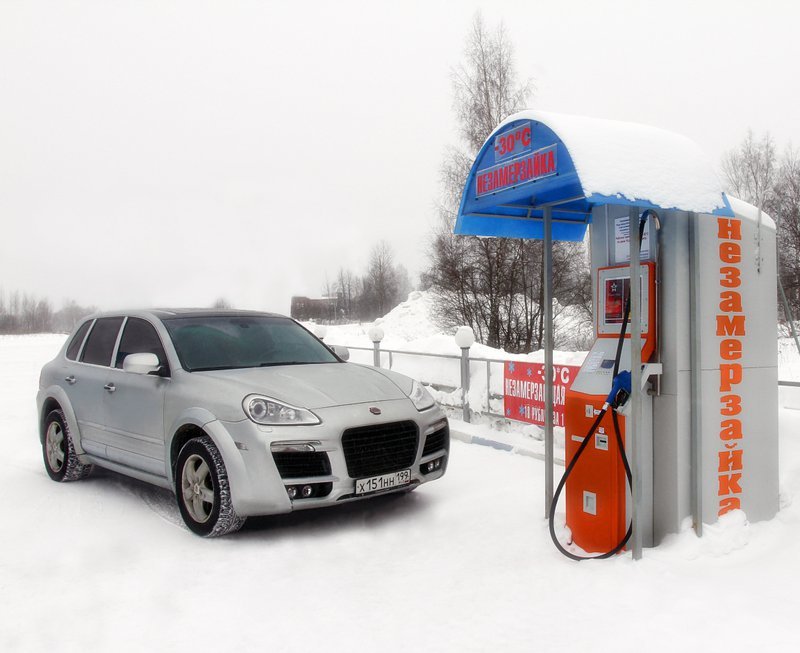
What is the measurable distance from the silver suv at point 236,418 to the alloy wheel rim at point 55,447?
0.03 m

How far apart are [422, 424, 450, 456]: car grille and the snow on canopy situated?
239 centimetres

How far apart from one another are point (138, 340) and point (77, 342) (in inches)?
53.1

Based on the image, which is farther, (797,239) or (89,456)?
(797,239)

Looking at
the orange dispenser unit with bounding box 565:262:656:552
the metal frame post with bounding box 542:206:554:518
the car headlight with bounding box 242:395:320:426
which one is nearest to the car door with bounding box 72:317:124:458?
the car headlight with bounding box 242:395:320:426

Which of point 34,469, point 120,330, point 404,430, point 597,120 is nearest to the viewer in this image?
point 597,120

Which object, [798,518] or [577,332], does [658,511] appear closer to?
[798,518]

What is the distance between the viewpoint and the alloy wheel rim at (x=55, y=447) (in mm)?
7027

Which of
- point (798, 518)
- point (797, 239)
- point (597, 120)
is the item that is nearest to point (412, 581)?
point (798, 518)

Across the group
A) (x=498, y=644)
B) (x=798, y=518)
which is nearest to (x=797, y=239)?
(x=798, y=518)

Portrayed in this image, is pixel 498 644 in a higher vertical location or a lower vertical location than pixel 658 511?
lower

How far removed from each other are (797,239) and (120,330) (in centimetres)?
3008

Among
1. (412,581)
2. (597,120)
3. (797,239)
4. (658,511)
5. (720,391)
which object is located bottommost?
(412,581)

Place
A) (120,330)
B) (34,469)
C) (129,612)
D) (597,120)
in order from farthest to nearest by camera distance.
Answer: (34,469) < (120,330) < (597,120) < (129,612)

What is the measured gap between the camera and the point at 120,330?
261 inches
